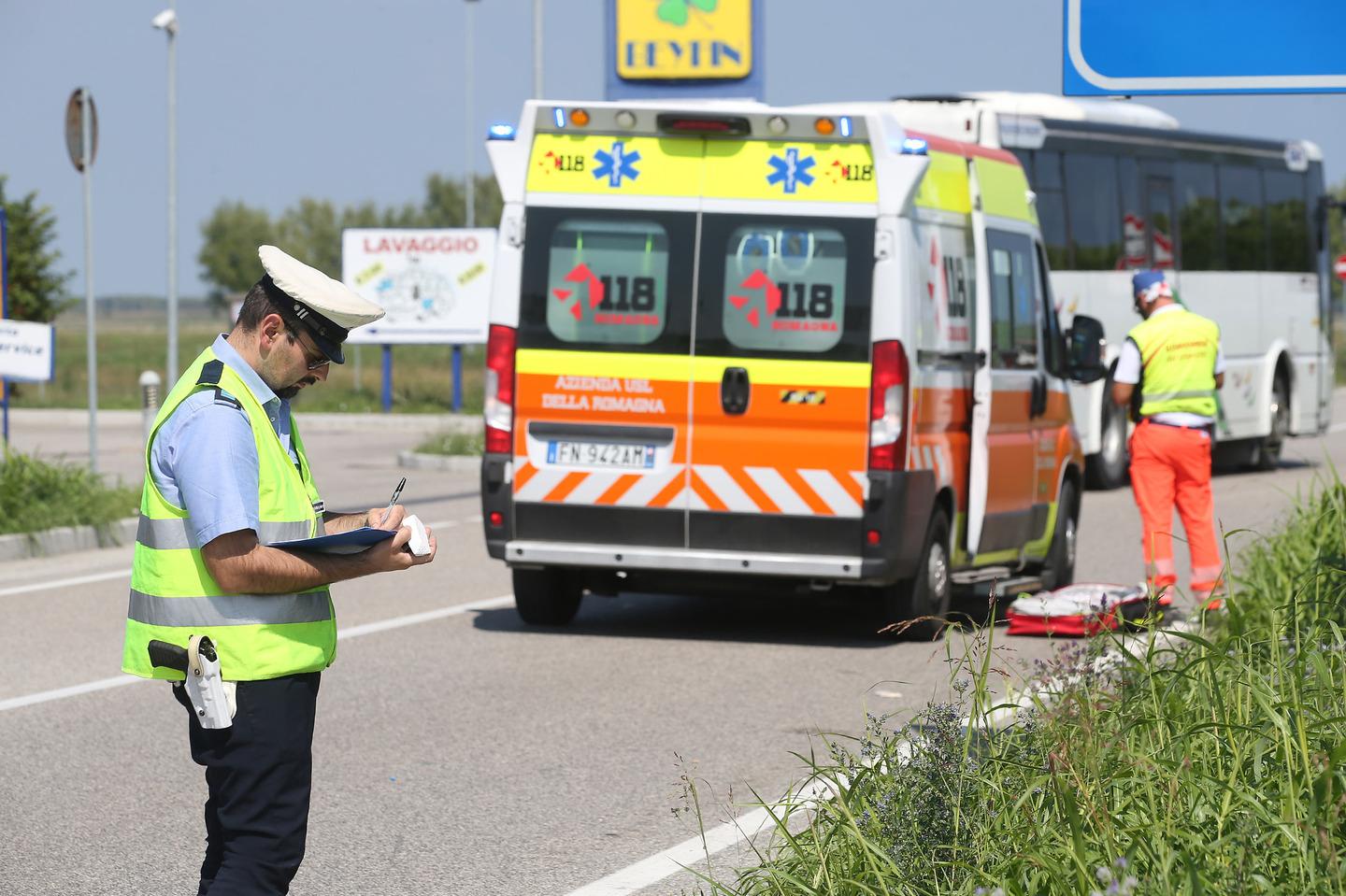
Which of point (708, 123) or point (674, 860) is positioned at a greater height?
point (708, 123)

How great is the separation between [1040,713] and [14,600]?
812cm

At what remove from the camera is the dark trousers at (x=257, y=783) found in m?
4.32

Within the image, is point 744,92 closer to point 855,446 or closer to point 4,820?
point 855,446

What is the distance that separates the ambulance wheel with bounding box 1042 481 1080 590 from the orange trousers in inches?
58.7

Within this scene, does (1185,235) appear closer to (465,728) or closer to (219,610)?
(465,728)

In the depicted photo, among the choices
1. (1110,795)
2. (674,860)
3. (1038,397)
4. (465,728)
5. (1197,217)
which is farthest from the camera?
(1197,217)

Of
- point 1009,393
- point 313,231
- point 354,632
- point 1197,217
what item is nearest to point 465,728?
point 354,632

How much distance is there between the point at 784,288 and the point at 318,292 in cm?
612

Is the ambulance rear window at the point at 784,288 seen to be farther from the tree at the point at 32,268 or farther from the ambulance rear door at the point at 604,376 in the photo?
the tree at the point at 32,268

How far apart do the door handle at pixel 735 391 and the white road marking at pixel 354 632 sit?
2282 mm

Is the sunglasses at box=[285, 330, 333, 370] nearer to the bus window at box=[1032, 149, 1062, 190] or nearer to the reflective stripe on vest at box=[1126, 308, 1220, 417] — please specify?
the reflective stripe on vest at box=[1126, 308, 1220, 417]

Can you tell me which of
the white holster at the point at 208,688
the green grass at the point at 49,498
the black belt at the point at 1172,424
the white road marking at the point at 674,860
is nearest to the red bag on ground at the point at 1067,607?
the black belt at the point at 1172,424

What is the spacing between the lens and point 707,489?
10.4 m

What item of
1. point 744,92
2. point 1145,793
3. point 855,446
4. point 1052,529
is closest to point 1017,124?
point 744,92
